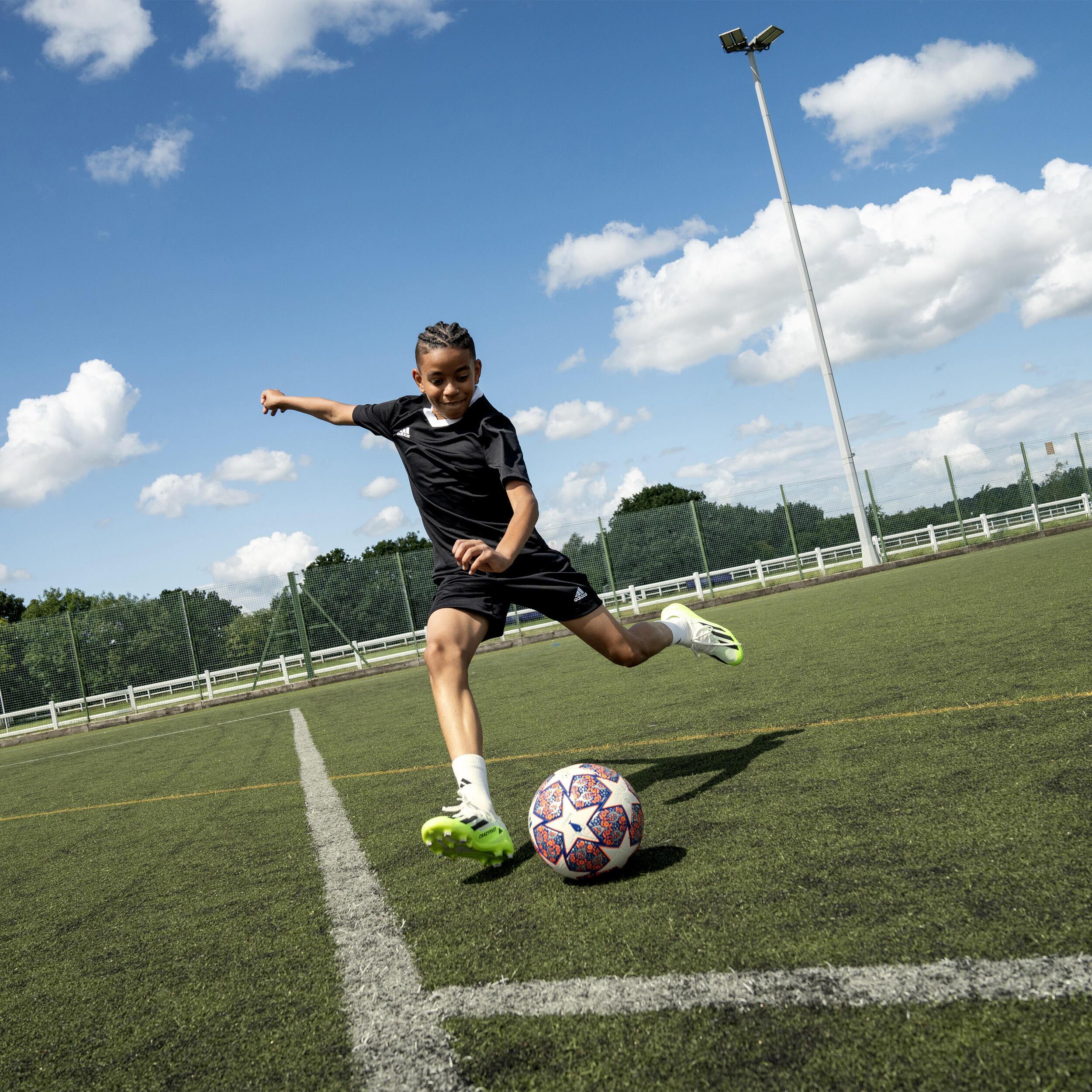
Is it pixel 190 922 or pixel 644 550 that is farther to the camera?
pixel 644 550

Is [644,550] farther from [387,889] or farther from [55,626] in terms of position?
[387,889]

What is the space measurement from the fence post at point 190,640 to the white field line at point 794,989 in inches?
722

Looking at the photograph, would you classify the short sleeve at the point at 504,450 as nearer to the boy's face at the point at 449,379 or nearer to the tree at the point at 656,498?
the boy's face at the point at 449,379

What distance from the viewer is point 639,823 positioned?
2.69 m

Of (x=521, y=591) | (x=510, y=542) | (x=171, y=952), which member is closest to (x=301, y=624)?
(x=521, y=591)

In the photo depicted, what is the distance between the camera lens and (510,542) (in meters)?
3.33

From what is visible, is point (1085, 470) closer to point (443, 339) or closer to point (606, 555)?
point (606, 555)

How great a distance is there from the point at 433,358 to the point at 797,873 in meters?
2.38

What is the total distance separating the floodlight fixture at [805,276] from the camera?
68.8ft

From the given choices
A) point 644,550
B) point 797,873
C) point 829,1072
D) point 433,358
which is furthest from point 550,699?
point 644,550

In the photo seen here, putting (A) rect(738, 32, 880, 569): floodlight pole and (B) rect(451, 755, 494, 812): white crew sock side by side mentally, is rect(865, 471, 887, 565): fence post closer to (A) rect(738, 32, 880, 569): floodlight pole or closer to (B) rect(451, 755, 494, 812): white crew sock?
(A) rect(738, 32, 880, 569): floodlight pole

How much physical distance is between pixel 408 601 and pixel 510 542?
663 inches

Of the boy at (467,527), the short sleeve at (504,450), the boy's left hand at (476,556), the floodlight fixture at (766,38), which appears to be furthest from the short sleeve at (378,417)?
the floodlight fixture at (766,38)

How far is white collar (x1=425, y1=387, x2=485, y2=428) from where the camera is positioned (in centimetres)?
375
